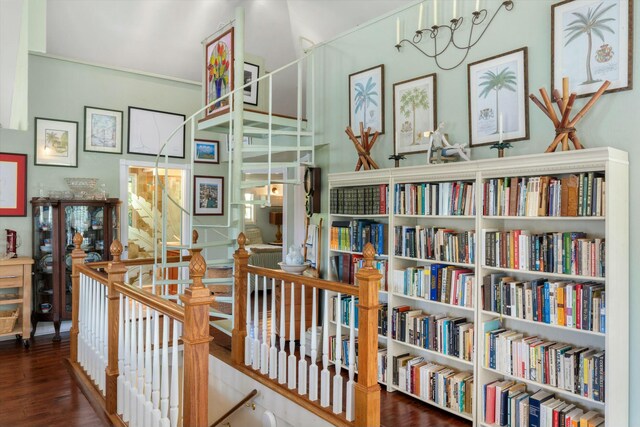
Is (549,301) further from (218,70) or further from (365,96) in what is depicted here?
(218,70)

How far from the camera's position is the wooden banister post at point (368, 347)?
2.39 metres

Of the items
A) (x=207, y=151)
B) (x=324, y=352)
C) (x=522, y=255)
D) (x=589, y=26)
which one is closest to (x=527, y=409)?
(x=522, y=255)

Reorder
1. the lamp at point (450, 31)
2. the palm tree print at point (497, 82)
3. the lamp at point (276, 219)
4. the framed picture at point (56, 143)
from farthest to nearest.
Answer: the lamp at point (276, 219)
the framed picture at point (56, 143)
the lamp at point (450, 31)
the palm tree print at point (497, 82)

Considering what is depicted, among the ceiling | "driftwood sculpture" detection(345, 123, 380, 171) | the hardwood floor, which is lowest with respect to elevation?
the hardwood floor

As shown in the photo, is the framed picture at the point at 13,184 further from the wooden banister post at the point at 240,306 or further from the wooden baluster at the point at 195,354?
→ the wooden baluster at the point at 195,354

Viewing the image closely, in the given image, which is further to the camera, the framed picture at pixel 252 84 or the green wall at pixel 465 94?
the framed picture at pixel 252 84

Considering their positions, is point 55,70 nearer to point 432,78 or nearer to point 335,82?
point 335,82

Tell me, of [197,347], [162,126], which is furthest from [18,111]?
[197,347]

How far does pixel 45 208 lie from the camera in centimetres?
486

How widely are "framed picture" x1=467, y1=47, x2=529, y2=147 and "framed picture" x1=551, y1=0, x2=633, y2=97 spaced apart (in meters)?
0.23

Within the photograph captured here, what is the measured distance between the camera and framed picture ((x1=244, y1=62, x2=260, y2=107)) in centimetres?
462

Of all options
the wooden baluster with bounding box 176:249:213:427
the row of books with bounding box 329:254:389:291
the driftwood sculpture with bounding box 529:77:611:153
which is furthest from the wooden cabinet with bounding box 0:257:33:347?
the driftwood sculpture with bounding box 529:77:611:153

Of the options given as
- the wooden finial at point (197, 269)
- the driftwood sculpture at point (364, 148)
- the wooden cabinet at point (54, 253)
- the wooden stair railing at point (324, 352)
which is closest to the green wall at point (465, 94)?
the driftwood sculpture at point (364, 148)

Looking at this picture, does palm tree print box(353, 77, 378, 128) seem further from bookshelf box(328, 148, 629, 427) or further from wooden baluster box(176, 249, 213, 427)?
wooden baluster box(176, 249, 213, 427)
